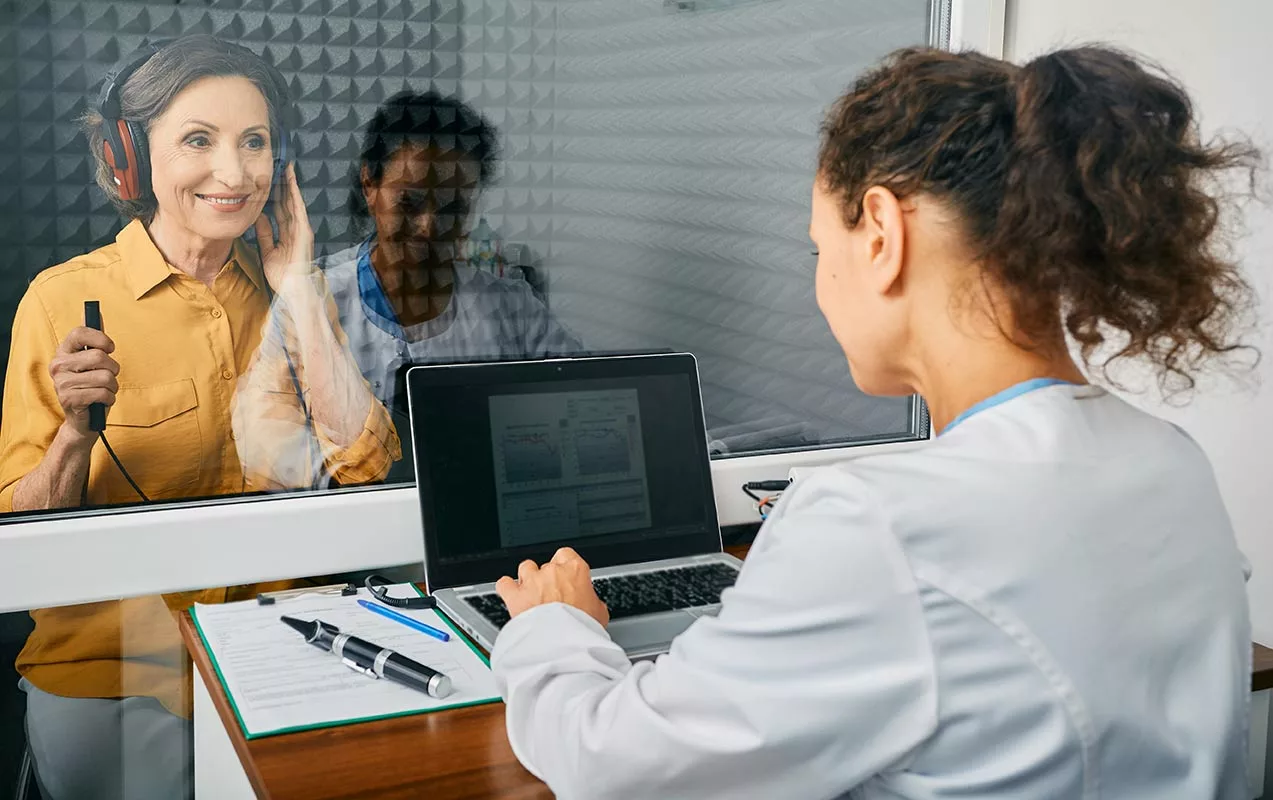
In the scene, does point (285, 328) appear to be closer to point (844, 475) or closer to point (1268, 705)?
point (844, 475)

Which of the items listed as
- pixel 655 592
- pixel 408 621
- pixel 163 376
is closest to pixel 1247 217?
pixel 655 592

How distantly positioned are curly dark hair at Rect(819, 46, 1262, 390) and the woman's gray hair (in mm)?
900

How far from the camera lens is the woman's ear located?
0.80m

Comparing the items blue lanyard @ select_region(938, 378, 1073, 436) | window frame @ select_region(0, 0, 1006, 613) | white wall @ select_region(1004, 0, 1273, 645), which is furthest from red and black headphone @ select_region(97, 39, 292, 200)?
white wall @ select_region(1004, 0, 1273, 645)

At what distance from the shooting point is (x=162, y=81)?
134cm

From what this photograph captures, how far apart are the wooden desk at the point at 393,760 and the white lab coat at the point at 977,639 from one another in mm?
246

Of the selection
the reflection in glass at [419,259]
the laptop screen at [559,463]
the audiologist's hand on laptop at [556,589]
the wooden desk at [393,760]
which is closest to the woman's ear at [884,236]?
the audiologist's hand on laptop at [556,589]

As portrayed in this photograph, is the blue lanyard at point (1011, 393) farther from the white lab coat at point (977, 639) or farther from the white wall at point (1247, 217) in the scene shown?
the white wall at point (1247, 217)

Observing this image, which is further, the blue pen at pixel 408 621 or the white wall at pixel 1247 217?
the white wall at pixel 1247 217

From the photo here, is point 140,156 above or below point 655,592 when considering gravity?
above

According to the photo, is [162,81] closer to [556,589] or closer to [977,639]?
[556,589]

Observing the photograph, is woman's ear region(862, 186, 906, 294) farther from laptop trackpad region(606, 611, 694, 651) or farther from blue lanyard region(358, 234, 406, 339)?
blue lanyard region(358, 234, 406, 339)

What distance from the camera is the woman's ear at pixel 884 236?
0.80m

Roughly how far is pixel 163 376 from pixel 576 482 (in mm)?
553
